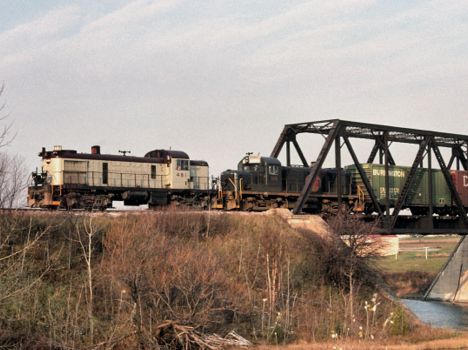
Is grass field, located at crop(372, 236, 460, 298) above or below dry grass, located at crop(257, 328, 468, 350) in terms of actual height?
below

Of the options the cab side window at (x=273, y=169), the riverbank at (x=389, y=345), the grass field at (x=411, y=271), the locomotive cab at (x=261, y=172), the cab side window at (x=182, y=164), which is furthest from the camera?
the grass field at (x=411, y=271)

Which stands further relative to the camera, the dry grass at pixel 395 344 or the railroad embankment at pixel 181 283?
the dry grass at pixel 395 344

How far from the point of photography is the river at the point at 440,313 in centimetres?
4766

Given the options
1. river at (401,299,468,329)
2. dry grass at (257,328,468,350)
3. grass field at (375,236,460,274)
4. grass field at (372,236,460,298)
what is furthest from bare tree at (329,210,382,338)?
grass field at (375,236,460,274)

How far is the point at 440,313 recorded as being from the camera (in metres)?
56.1

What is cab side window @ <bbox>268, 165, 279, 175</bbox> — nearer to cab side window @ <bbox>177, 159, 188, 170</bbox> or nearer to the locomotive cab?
the locomotive cab

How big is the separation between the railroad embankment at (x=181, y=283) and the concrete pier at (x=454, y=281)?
3352cm

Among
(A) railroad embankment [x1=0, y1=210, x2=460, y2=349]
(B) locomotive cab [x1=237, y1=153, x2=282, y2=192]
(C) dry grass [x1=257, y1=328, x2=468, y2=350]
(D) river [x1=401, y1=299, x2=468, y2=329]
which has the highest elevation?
(B) locomotive cab [x1=237, y1=153, x2=282, y2=192]

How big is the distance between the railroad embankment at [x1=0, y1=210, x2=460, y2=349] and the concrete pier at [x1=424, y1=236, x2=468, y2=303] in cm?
3352

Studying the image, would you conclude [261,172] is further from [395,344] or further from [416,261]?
[416,261]

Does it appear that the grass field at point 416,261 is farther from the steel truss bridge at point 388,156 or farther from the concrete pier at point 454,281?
the steel truss bridge at point 388,156

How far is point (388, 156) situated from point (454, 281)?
25.5 meters

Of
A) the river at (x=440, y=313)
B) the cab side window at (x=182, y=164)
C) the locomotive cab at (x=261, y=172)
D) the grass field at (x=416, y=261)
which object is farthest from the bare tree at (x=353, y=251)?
the grass field at (x=416, y=261)

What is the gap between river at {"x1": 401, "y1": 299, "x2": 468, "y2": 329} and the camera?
47656 mm
